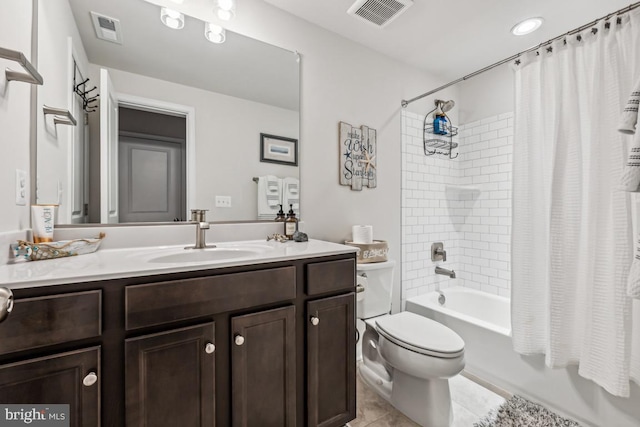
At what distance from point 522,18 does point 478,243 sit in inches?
70.6

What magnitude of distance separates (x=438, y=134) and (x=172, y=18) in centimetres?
224

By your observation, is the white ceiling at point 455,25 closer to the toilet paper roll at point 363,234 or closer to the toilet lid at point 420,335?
the toilet paper roll at point 363,234

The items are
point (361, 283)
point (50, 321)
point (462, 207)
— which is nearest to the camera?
point (50, 321)

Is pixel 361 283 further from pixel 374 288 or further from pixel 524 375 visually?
pixel 524 375

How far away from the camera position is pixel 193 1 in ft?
5.05

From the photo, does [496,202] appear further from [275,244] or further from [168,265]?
[168,265]

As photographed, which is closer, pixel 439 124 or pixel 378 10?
pixel 378 10

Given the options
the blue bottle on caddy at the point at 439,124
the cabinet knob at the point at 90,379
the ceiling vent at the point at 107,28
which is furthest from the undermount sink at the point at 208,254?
the blue bottle on caddy at the point at 439,124

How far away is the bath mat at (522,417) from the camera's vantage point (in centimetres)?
148

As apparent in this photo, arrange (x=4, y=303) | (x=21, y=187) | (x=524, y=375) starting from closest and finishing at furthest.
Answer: (x=4, y=303)
(x=21, y=187)
(x=524, y=375)

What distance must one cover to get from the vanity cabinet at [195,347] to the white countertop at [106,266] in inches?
1.0

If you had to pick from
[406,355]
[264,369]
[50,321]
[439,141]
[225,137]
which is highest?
[439,141]

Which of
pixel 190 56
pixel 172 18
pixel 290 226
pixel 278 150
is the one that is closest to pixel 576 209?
pixel 290 226

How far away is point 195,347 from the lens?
964mm
